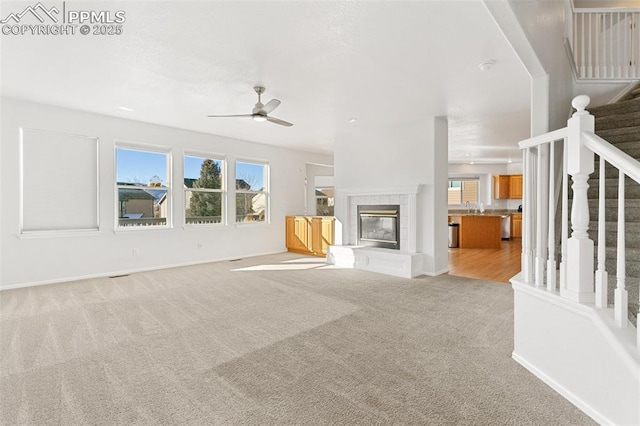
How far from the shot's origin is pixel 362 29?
2.58 metres

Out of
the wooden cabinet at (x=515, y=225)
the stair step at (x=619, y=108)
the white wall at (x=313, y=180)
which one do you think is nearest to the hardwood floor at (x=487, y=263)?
the wooden cabinet at (x=515, y=225)

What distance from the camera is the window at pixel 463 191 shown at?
34.3ft

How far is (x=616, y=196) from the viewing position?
289 centimetres

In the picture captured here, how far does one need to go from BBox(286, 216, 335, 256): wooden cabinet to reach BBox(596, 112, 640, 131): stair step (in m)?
4.68

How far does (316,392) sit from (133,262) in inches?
191

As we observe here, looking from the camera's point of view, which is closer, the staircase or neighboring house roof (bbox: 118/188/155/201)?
the staircase

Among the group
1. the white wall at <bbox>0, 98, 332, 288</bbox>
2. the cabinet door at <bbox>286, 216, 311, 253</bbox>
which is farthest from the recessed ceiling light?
the white wall at <bbox>0, 98, 332, 288</bbox>

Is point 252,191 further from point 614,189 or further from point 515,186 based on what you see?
point 515,186

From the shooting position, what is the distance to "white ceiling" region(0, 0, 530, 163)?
2406mm

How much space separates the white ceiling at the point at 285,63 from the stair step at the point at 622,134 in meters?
1.03

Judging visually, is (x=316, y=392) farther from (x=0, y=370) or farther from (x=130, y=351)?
(x=0, y=370)

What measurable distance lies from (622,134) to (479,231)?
18.0 feet

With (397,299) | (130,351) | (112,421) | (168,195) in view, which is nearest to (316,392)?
(112,421)

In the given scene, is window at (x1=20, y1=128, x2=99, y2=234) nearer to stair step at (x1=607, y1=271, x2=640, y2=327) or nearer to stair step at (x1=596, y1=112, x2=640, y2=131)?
stair step at (x1=607, y1=271, x2=640, y2=327)
